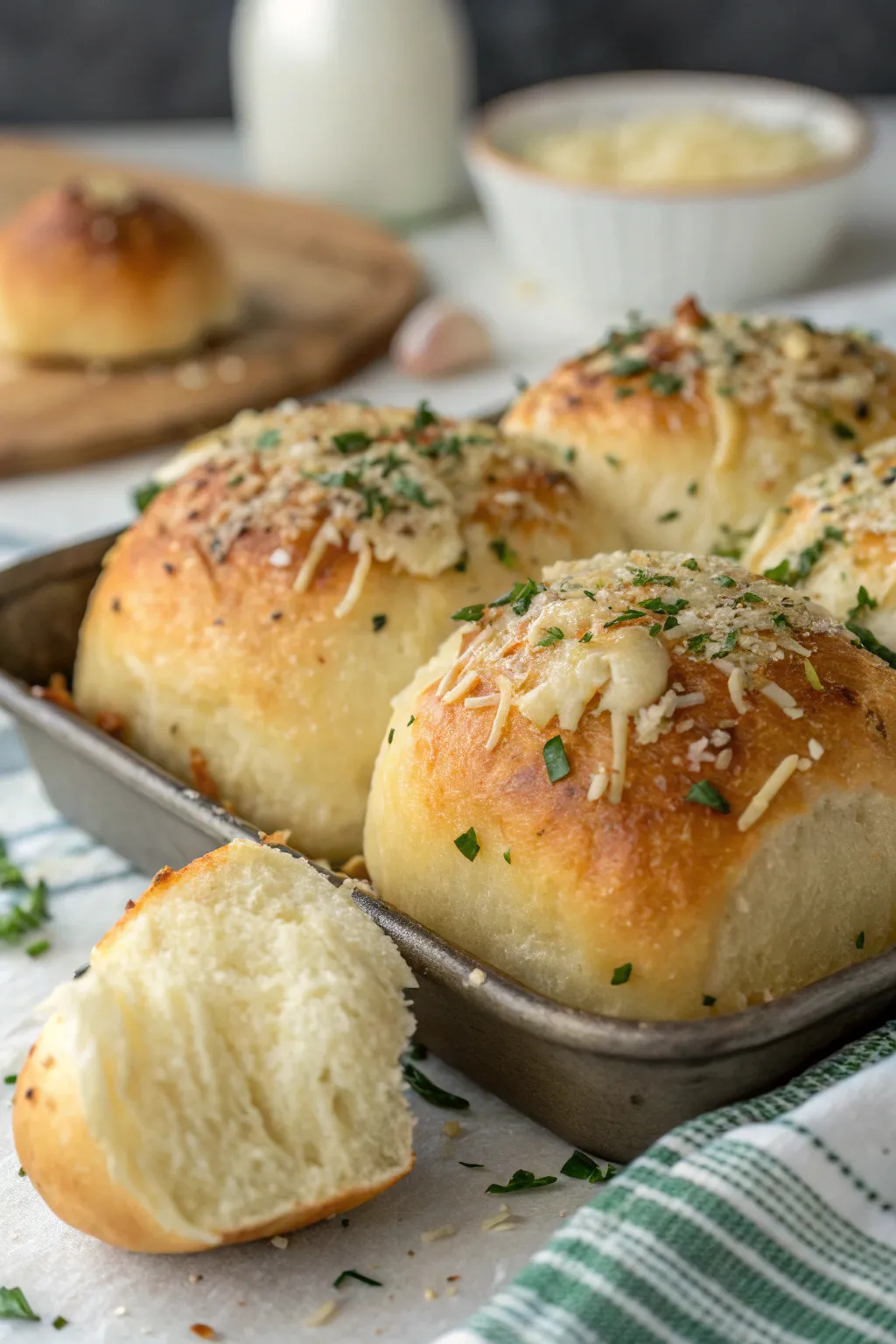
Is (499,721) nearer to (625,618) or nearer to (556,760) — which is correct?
(556,760)

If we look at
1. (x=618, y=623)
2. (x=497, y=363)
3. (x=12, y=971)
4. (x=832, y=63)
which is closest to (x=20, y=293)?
(x=497, y=363)

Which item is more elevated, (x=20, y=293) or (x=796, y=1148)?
(x=20, y=293)

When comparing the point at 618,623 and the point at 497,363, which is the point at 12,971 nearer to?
the point at 618,623

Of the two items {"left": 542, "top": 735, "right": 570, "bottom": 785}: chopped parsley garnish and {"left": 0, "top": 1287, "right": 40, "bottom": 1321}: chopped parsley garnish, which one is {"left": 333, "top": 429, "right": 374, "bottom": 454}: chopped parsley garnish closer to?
{"left": 542, "top": 735, "right": 570, "bottom": 785}: chopped parsley garnish

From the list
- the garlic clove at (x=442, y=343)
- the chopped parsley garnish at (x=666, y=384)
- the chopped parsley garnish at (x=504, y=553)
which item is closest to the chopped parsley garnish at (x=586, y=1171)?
the chopped parsley garnish at (x=504, y=553)

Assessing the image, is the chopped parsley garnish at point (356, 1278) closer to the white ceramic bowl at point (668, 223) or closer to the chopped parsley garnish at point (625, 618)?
the chopped parsley garnish at point (625, 618)

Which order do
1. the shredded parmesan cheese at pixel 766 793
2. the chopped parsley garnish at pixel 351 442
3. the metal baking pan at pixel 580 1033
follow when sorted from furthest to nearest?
the chopped parsley garnish at pixel 351 442
the shredded parmesan cheese at pixel 766 793
the metal baking pan at pixel 580 1033

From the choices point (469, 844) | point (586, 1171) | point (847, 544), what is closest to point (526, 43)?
point (847, 544)
